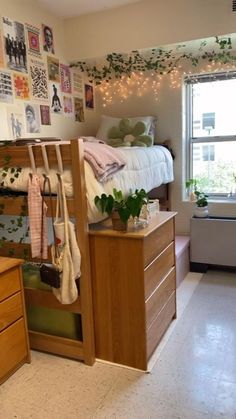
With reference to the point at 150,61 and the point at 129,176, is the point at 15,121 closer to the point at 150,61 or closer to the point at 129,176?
the point at 129,176

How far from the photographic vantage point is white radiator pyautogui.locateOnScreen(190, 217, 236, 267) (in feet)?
10.3

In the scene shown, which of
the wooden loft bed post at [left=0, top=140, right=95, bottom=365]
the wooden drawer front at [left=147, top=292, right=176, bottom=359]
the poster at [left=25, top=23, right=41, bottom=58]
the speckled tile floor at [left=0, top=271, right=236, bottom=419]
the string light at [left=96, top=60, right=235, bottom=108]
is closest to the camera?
the speckled tile floor at [left=0, top=271, right=236, bottom=419]

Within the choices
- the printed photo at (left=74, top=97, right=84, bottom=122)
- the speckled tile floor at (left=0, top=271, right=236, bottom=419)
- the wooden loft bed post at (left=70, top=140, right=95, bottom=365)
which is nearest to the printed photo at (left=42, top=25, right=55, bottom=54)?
the printed photo at (left=74, top=97, right=84, bottom=122)

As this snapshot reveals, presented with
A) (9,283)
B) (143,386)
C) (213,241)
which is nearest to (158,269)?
(143,386)

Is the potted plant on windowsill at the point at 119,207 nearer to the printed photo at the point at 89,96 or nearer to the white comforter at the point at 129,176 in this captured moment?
the white comforter at the point at 129,176

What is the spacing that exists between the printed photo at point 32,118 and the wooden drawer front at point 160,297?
5.33 feet

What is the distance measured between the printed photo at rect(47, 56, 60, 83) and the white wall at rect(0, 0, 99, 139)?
0.07m

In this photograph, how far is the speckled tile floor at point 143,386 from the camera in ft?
5.05

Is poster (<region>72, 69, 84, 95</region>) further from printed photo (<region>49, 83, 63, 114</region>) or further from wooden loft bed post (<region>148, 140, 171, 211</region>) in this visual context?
wooden loft bed post (<region>148, 140, 171, 211</region>)

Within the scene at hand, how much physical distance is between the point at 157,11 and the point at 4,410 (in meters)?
3.10

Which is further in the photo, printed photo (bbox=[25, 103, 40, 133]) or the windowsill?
the windowsill

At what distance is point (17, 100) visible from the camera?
8.39 feet

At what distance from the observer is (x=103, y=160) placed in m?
1.77

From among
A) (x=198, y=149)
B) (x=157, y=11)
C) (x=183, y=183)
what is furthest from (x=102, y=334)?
(x=157, y=11)
